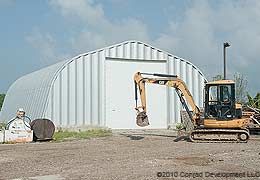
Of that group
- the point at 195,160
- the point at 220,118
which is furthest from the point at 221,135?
the point at 195,160

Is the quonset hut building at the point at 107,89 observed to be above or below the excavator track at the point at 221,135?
above

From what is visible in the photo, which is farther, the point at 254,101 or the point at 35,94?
the point at 254,101

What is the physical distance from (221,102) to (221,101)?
0.13 feet

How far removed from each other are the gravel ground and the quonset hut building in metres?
8.42

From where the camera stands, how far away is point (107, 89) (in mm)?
25547

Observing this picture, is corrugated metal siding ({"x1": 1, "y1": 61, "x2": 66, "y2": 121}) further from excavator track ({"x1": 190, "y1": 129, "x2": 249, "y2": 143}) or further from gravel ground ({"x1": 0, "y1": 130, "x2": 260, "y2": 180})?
excavator track ({"x1": 190, "y1": 129, "x2": 249, "y2": 143})

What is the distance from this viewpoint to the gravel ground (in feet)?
32.1

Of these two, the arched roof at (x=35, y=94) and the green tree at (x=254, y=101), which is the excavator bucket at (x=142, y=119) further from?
the green tree at (x=254, y=101)

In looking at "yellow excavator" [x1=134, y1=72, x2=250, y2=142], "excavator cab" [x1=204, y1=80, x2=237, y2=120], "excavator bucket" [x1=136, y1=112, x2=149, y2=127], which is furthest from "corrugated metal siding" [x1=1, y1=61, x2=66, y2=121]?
"excavator cab" [x1=204, y1=80, x2=237, y2=120]

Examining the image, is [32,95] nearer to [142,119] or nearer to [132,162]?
[142,119]

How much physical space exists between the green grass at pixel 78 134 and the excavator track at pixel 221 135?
5.71 m

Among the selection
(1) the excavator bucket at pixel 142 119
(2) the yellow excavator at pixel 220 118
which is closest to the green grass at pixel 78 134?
(1) the excavator bucket at pixel 142 119

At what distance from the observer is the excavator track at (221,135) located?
17.6 metres

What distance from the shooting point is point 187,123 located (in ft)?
63.0
